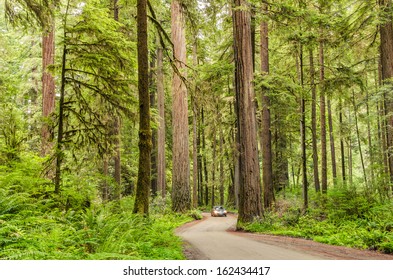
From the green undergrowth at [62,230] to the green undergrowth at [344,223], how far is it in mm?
4100

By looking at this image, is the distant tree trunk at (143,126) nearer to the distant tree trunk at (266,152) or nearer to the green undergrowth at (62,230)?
the green undergrowth at (62,230)

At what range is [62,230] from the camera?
5.07m

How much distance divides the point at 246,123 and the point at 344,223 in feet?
14.5

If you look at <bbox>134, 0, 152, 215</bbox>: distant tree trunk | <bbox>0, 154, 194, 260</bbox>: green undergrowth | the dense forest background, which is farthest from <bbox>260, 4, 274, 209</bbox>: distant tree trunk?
<bbox>0, 154, 194, 260</bbox>: green undergrowth

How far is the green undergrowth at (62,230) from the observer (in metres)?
3.81

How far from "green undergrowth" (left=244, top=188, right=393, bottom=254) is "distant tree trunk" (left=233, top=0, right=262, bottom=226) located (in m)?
0.63

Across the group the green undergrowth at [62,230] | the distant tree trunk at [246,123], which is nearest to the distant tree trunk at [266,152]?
the distant tree trunk at [246,123]

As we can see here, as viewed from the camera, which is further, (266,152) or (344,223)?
(266,152)

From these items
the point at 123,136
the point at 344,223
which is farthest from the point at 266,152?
the point at 123,136

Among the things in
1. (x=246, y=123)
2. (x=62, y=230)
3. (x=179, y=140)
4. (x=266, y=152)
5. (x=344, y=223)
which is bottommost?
(x=344, y=223)

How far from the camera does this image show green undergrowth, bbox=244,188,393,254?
726 cm

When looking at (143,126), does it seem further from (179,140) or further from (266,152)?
(266,152)
